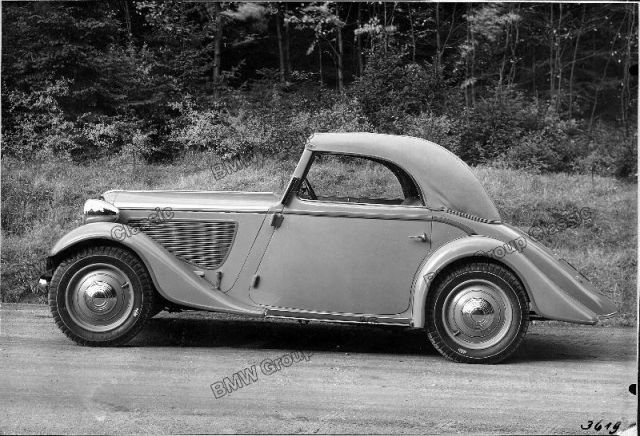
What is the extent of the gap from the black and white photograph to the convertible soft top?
0.01 m

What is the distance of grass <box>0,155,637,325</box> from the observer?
520cm

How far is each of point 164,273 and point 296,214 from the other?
864 mm

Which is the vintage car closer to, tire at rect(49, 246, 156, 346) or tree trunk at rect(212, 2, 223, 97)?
tire at rect(49, 246, 156, 346)

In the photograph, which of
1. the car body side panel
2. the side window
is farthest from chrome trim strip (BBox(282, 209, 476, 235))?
the side window

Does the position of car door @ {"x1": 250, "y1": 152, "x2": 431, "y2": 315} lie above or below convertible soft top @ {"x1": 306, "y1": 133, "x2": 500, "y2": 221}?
below

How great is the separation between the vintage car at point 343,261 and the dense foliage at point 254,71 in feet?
1.81

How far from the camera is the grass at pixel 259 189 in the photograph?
5195 millimetres

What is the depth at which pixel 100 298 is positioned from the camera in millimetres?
4719

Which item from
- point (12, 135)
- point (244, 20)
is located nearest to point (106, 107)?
point (12, 135)

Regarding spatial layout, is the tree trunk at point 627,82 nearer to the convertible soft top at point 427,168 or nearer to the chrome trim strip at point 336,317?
the convertible soft top at point 427,168

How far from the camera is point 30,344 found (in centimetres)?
476

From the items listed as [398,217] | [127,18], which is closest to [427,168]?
[398,217]

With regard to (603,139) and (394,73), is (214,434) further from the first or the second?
(603,139)

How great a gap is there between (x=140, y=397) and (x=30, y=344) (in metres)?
1.20
